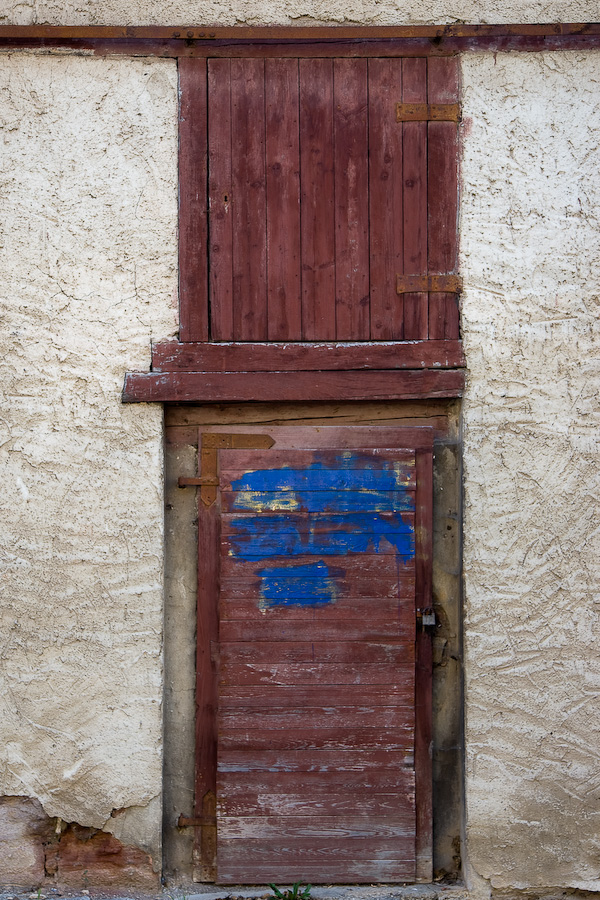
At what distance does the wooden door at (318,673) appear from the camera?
344 cm

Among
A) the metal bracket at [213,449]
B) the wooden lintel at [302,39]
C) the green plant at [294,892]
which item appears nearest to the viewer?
the green plant at [294,892]

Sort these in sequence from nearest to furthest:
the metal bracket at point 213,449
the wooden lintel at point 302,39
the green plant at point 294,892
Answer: the green plant at point 294,892
the wooden lintel at point 302,39
the metal bracket at point 213,449

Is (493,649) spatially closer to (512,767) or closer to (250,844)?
(512,767)

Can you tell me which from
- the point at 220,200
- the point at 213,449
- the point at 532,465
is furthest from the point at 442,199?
the point at 213,449

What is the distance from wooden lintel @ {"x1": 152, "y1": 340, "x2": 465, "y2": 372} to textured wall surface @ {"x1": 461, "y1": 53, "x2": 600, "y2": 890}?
0.54ft

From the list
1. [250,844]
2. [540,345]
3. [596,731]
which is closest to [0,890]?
[250,844]

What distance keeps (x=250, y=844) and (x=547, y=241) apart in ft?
9.91

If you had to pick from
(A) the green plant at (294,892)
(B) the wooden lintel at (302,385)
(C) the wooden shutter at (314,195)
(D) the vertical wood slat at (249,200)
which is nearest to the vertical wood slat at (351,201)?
(C) the wooden shutter at (314,195)

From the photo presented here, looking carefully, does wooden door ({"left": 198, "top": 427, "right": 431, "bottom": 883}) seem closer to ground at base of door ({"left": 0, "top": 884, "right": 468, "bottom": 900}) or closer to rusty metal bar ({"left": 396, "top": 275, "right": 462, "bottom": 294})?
ground at base of door ({"left": 0, "top": 884, "right": 468, "bottom": 900})

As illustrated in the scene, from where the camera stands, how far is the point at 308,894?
335 cm

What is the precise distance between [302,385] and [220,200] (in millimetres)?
926

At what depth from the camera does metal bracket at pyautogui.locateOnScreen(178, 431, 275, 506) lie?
353 cm

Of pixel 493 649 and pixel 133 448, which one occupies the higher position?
pixel 133 448

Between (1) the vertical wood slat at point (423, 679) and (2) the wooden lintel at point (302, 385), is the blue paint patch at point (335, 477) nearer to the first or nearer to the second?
(1) the vertical wood slat at point (423, 679)
